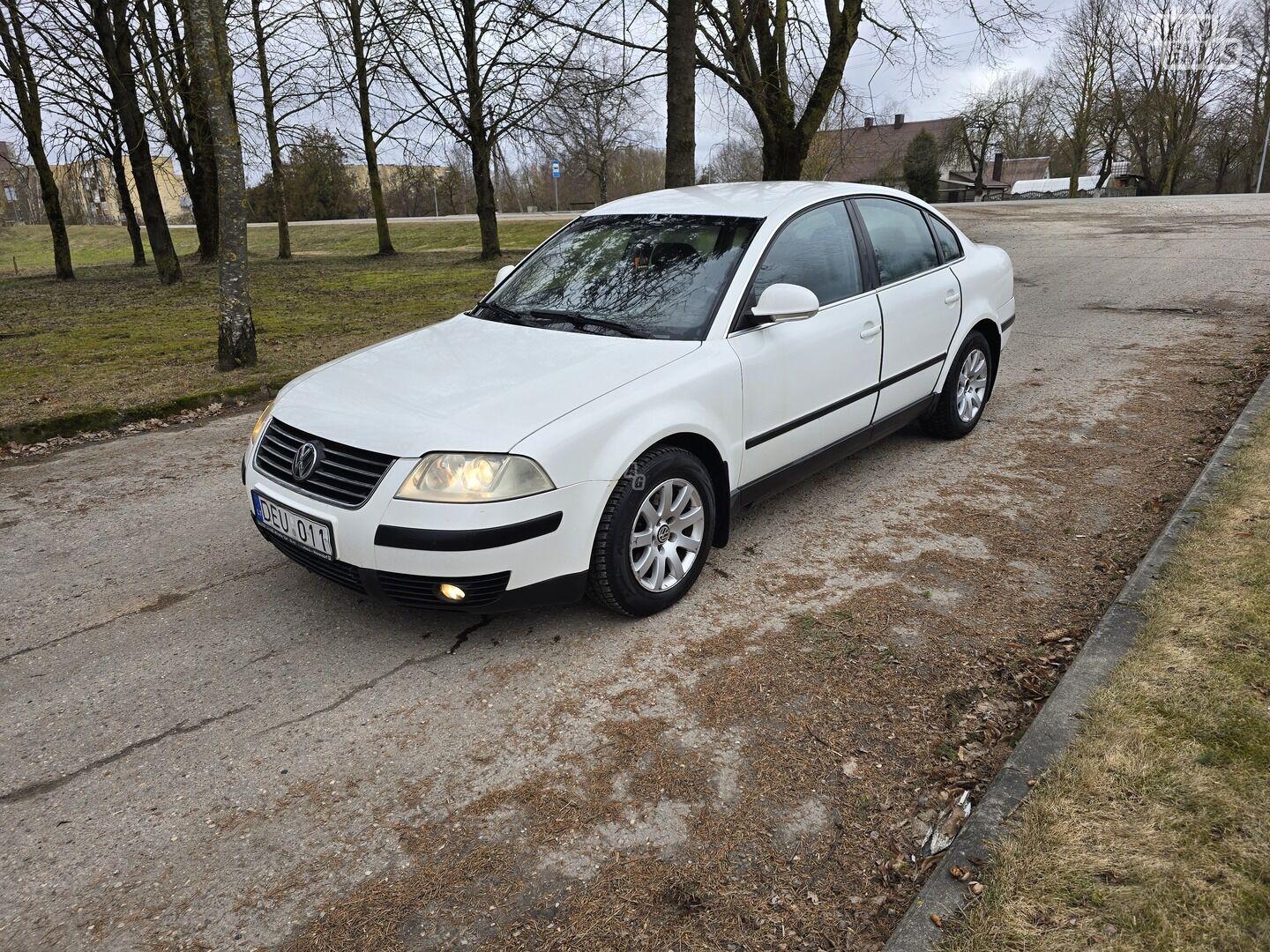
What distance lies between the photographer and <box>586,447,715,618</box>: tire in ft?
11.2

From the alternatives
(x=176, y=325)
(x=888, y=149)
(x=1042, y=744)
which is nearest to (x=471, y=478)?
(x=1042, y=744)

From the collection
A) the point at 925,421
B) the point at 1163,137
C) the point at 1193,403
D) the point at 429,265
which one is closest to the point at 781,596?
the point at 925,421

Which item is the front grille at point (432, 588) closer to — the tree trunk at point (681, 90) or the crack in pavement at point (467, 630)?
the crack in pavement at point (467, 630)

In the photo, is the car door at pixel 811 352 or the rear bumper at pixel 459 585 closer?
the rear bumper at pixel 459 585

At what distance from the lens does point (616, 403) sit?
341cm

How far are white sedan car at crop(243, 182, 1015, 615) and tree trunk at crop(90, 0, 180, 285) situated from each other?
15289mm

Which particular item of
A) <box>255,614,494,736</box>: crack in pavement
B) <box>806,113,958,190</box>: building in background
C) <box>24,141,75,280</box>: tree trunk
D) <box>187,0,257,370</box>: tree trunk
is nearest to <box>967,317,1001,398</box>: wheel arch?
<box>255,614,494,736</box>: crack in pavement

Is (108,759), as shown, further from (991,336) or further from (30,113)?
(30,113)

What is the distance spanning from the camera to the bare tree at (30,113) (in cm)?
1681

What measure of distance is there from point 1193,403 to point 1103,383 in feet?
2.57

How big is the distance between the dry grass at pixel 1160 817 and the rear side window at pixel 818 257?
215 cm

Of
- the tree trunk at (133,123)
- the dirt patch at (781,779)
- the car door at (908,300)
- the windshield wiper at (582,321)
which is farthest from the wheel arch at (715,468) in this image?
the tree trunk at (133,123)

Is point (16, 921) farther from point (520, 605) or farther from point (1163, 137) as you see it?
point (1163, 137)

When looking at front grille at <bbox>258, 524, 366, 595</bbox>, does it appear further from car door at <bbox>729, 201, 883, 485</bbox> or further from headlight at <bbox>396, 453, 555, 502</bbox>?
car door at <bbox>729, 201, 883, 485</bbox>
